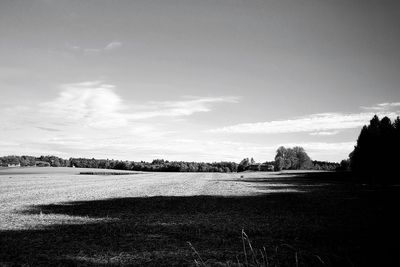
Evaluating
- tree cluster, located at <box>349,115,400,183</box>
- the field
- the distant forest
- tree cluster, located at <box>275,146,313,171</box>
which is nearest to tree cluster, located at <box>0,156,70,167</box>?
the distant forest

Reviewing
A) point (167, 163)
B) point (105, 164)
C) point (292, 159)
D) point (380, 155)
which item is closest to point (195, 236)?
point (380, 155)

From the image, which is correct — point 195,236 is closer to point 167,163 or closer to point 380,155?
point 380,155

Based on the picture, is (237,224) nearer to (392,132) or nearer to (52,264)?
(52,264)

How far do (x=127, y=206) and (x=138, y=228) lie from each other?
331 inches

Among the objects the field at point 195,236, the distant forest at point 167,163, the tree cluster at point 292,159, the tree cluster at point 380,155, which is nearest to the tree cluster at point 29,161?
the distant forest at point 167,163

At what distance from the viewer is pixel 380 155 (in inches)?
2308

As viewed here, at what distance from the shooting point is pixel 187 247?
11.2 m

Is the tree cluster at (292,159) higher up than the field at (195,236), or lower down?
higher up

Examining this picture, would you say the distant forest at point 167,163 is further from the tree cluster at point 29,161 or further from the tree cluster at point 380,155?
the tree cluster at point 380,155

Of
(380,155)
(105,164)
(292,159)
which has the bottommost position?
(105,164)

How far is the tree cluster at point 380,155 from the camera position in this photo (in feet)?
181

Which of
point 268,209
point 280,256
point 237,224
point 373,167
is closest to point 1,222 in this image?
point 237,224

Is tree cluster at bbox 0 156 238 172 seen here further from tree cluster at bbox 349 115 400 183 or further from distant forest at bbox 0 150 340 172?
tree cluster at bbox 349 115 400 183

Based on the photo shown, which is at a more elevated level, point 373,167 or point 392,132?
point 392,132
